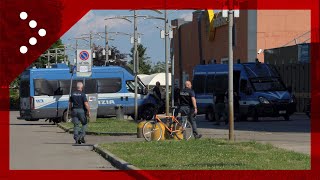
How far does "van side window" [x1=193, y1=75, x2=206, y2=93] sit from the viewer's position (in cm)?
4047

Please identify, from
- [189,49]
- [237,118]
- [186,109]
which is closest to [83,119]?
[186,109]

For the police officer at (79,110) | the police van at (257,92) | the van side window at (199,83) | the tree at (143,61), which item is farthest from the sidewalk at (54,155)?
the tree at (143,61)

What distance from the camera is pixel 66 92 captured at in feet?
132

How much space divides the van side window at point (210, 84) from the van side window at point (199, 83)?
0.40 m

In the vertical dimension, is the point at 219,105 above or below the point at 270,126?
above

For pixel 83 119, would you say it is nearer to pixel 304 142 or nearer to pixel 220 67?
pixel 304 142

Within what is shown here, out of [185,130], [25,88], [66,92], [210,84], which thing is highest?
[210,84]

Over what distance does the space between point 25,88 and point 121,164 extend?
26.3 m

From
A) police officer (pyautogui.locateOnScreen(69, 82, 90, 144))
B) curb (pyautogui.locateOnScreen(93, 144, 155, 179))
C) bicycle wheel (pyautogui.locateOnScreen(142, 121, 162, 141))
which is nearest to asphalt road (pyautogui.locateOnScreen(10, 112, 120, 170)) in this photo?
curb (pyautogui.locateOnScreen(93, 144, 155, 179))

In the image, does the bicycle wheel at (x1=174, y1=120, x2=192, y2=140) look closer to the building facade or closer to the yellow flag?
the building facade

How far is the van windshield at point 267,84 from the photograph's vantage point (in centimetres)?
3706

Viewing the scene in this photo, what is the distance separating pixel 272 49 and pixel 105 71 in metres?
14.4

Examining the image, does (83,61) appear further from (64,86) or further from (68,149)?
(68,149)

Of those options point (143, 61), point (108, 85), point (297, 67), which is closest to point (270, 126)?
point (108, 85)
